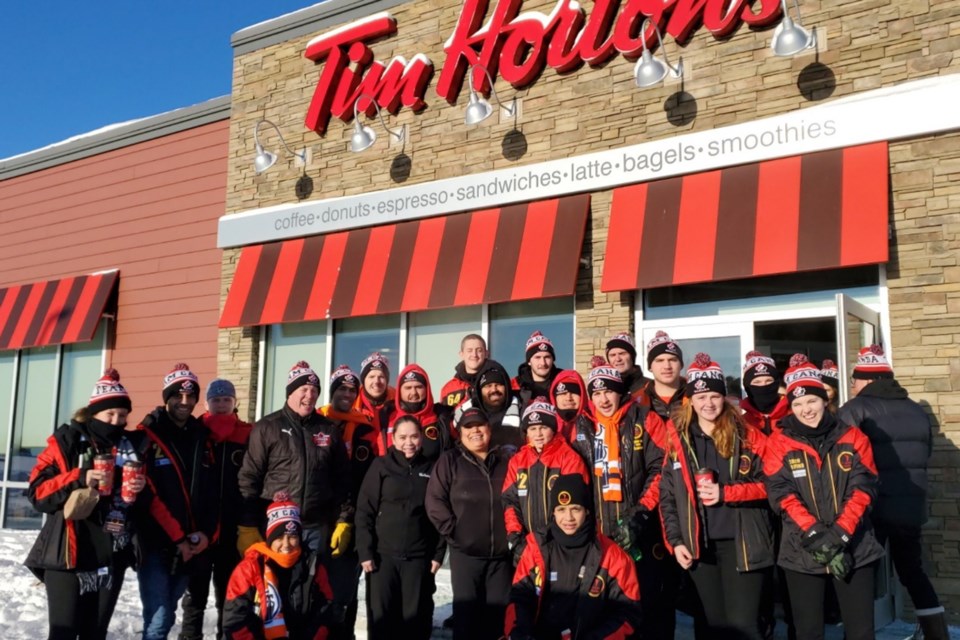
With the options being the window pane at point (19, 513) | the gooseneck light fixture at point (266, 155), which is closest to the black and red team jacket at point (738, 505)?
the gooseneck light fixture at point (266, 155)

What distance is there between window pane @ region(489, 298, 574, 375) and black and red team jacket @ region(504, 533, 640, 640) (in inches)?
176

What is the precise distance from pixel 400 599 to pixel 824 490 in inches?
99.7

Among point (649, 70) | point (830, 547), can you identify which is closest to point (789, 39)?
point (649, 70)

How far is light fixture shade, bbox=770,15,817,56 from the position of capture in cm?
741

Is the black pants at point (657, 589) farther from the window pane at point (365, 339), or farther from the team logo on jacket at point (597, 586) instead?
the window pane at point (365, 339)

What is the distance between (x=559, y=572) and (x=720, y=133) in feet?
16.5

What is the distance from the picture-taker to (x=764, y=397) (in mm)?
5574

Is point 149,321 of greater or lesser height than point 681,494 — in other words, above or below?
above

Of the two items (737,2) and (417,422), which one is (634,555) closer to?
(417,422)

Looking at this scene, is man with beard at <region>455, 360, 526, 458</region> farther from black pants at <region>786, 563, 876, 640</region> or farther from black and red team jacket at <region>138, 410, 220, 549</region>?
black pants at <region>786, 563, 876, 640</region>

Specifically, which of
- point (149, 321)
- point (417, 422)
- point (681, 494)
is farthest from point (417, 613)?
point (149, 321)

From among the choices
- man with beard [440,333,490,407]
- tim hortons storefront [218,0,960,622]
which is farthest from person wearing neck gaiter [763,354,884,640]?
man with beard [440,333,490,407]

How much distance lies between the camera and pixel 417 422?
559cm

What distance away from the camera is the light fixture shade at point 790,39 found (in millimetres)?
7410
